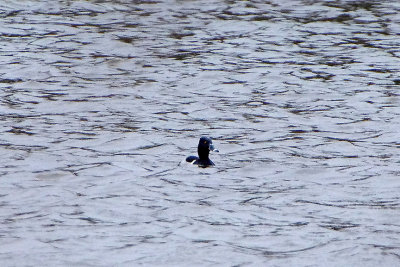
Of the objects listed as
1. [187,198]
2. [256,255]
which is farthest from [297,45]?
[256,255]

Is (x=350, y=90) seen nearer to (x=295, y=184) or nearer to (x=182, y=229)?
(x=295, y=184)

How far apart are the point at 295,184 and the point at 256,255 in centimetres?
200

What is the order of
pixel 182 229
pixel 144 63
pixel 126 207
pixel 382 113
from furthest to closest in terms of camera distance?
pixel 144 63 < pixel 382 113 < pixel 126 207 < pixel 182 229

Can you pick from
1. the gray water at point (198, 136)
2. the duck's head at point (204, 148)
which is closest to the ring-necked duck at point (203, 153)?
the duck's head at point (204, 148)

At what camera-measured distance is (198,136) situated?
431 inches

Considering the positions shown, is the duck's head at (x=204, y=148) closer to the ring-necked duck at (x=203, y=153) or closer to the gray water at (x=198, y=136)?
the ring-necked duck at (x=203, y=153)

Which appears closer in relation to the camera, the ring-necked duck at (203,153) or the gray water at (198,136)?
the gray water at (198,136)

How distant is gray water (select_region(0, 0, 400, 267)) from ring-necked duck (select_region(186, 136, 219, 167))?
0.36 ft

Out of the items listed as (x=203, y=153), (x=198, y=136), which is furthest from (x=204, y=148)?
(x=198, y=136)

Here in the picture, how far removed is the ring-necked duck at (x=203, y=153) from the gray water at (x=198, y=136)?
109mm

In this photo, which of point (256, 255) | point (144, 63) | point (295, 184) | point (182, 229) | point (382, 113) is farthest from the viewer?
point (144, 63)

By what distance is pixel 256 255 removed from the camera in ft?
24.0

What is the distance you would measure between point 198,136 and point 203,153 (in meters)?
1.36

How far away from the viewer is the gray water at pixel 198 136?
7.59 metres
